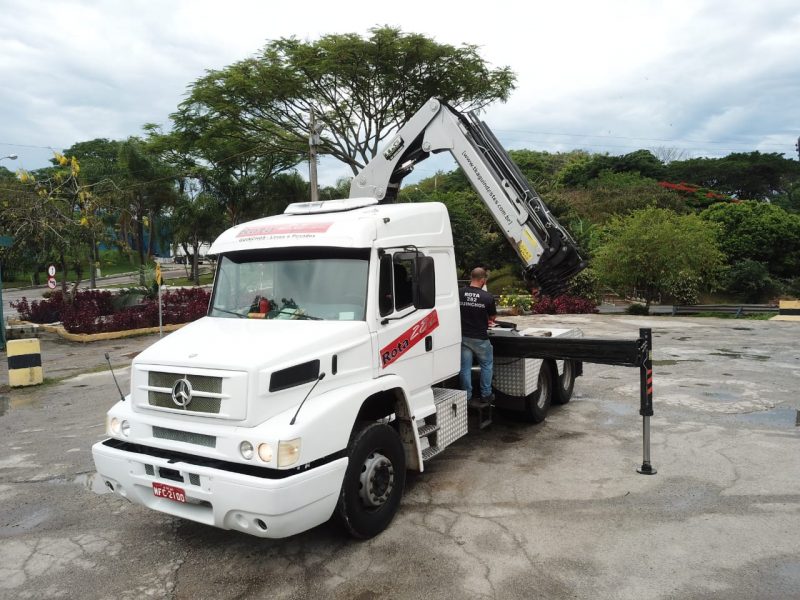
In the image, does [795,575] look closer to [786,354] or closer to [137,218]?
[786,354]

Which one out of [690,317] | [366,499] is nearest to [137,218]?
[690,317]

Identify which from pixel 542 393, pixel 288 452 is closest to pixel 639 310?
pixel 542 393

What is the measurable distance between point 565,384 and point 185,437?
6361 mm

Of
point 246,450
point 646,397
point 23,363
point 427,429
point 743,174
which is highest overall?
point 743,174

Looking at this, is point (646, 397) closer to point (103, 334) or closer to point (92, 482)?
point (92, 482)

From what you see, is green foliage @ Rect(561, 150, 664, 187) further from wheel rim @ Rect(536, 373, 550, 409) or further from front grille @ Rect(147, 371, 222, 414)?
front grille @ Rect(147, 371, 222, 414)

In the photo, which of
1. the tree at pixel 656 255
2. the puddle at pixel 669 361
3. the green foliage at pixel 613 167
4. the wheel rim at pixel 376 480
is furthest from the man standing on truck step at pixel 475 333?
the green foliage at pixel 613 167

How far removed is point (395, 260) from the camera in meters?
5.40

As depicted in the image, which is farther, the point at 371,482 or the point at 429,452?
the point at 429,452

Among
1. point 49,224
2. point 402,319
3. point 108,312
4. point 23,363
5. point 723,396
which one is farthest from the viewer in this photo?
point 108,312

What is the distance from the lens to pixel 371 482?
15.8 ft

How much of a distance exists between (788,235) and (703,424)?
3029 cm

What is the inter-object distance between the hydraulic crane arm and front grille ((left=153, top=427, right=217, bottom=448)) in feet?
17.5

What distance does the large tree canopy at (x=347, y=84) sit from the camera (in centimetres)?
2462
